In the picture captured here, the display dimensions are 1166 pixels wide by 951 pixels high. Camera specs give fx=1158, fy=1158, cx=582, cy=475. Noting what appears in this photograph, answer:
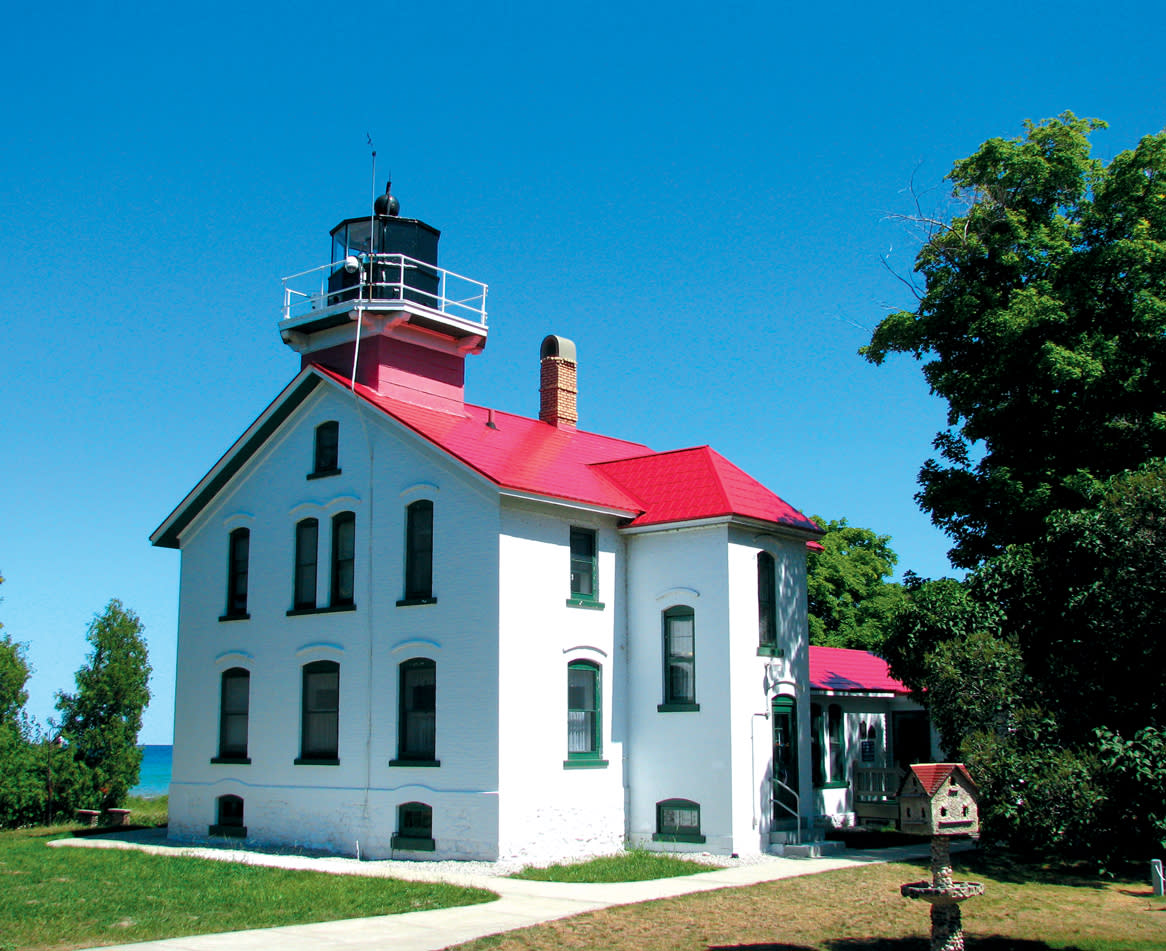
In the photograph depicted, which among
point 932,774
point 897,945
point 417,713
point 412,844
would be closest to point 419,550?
point 417,713

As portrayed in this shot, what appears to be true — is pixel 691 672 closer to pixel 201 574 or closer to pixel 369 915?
pixel 369 915

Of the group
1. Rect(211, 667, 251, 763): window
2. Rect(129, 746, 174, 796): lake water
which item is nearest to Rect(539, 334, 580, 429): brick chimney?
Rect(211, 667, 251, 763): window

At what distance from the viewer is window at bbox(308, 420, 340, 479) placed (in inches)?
847

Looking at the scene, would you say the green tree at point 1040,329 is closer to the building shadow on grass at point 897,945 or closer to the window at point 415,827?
the building shadow on grass at point 897,945

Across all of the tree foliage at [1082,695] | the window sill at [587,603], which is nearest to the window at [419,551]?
the window sill at [587,603]

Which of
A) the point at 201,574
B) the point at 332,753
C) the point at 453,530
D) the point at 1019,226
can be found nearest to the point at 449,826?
the point at 332,753

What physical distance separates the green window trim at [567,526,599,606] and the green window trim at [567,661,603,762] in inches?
47.7

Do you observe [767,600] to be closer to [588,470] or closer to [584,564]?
[584,564]

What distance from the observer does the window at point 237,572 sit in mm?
22672

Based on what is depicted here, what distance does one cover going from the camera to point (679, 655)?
20172mm

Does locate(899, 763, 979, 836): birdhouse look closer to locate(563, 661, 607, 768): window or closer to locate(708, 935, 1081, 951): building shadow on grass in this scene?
locate(708, 935, 1081, 951): building shadow on grass

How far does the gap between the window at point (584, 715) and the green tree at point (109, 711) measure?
40.3ft

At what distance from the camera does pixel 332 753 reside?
20328 mm

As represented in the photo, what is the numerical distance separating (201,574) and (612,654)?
29.0 ft
